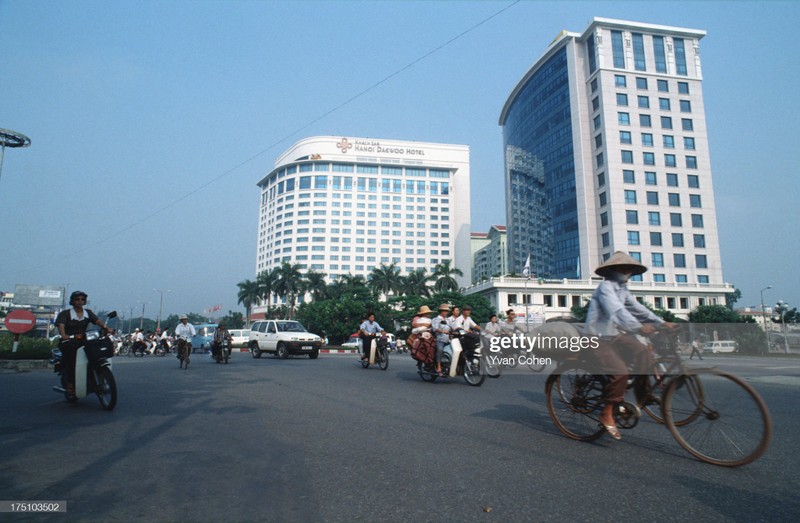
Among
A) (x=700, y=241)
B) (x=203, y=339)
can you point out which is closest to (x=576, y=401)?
(x=203, y=339)

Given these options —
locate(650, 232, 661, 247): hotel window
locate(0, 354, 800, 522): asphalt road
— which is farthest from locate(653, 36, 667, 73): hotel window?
locate(0, 354, 800, 522): asphalt road

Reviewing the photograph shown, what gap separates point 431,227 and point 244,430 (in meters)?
132

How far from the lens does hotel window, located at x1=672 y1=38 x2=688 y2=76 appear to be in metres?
71.9

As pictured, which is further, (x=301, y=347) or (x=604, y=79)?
(x=604, y=79)

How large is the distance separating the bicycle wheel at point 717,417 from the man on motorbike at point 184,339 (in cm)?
1365

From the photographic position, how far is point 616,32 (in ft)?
237

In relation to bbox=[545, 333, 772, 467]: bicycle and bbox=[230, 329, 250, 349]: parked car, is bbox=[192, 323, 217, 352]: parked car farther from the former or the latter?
bbox=[545, 333, 772, 467]: bicycle

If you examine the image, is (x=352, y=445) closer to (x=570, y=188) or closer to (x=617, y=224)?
(x=617, y=224)

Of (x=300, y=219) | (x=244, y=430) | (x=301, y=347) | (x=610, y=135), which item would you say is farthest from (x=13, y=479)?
(x=300, y=219)

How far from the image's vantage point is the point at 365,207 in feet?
433

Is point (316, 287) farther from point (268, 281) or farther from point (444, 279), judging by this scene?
point (444, 279)

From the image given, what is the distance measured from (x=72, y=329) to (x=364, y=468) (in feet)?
17.6

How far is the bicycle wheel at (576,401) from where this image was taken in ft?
14.6

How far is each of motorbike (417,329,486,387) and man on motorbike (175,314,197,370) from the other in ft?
28.7
